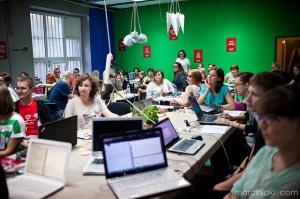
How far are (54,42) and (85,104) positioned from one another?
668 cm

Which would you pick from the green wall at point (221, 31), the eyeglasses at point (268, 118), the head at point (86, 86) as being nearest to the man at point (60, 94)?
the head at point (86, 86)

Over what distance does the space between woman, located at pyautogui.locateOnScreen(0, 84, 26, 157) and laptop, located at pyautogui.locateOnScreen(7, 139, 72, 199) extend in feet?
1.85

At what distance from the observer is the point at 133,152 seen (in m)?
1.79

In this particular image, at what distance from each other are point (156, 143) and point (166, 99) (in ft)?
10.9

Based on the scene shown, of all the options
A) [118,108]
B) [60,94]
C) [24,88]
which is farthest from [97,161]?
[60,94]

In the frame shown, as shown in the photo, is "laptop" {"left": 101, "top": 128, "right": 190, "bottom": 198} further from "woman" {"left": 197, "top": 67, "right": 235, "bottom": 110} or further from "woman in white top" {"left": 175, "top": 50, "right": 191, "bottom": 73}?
"woman in white top" {"left": 175, "top": 50, "right": 191, "bottom": 73}

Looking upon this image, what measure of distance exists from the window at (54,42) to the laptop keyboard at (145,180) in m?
7.85

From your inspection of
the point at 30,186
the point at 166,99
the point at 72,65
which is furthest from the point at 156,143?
the point at 72,65

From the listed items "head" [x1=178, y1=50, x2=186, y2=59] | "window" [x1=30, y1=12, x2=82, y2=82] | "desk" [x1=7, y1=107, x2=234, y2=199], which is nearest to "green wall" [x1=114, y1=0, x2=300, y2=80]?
"head" [x1=178, y1=50, x2=186, y2=59]

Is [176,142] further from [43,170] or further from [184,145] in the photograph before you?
[43,170]

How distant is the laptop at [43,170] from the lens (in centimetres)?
167

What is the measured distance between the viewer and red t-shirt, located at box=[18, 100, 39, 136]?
10.0 ft

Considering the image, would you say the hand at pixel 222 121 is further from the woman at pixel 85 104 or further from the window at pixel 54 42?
the window at pixel 54 42

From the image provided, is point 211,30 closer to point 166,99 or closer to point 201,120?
point 166,99
